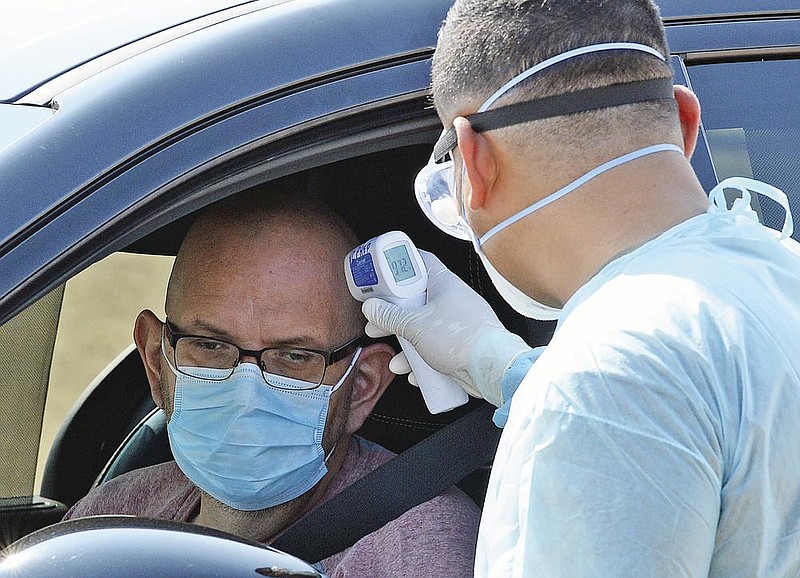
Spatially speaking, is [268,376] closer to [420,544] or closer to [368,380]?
[368,380]

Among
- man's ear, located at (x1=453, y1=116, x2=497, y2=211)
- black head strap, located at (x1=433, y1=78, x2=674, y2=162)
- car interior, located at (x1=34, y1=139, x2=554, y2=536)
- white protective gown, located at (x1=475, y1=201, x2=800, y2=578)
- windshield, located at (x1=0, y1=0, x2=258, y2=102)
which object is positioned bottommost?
car interior, located at (x1=34, y1=139, x2=554, y2=536)

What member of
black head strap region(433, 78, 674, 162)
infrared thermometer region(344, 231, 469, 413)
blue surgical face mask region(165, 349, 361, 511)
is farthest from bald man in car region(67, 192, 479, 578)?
black head strap region(433, 78, 674, 162)

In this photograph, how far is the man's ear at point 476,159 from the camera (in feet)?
4.77

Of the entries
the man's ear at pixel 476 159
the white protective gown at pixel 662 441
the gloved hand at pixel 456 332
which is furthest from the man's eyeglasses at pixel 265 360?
the white protective gown at pixel 662 441

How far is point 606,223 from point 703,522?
39cm

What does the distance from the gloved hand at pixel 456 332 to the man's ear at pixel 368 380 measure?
0.23 metres

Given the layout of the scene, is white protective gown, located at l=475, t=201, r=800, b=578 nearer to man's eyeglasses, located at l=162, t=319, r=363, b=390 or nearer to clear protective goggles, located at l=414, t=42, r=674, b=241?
clear protective goggles, located at l=414, t=42, r=674, b=241

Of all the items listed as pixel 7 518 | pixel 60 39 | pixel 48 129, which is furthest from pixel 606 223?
pixel 7 518

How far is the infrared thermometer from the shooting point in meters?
2.04

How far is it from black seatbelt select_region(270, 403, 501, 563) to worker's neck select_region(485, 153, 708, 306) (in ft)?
2.01

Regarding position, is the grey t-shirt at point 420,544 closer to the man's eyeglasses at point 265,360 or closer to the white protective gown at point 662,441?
the man's eyeglasses at point 265,360

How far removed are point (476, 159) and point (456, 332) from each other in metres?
0.59

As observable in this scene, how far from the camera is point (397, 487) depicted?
2018 mm

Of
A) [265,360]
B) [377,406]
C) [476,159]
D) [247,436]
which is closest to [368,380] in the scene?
[377,406]
